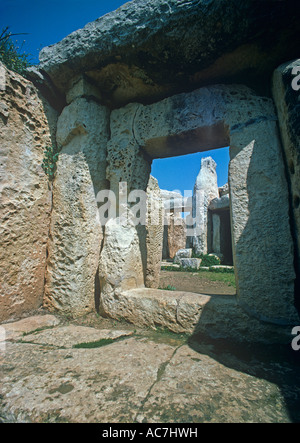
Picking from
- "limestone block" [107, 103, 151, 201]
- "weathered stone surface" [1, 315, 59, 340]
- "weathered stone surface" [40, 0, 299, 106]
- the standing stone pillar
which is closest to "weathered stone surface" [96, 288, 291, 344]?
"weathered stone surface" [1, 315, 59, 340]

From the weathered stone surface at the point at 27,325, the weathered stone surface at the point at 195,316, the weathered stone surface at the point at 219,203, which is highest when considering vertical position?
the weathered stone surface at the point at 219,203

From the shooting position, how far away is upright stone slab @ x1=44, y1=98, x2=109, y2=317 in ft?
7.38

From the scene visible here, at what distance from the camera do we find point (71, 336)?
1768mm

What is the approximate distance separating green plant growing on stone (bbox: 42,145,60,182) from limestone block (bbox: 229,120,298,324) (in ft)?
6.11

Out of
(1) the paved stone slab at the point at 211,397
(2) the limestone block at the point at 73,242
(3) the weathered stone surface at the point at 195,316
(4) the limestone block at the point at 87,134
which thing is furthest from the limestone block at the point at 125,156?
(1) the paved stone slab at the point at 211,397

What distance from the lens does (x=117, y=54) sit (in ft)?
6.75

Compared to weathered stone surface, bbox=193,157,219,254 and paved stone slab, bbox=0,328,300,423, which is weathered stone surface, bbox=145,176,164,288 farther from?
weathered stone surface, bbox=193,157,219,254

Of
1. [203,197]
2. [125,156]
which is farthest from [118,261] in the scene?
[203,197]

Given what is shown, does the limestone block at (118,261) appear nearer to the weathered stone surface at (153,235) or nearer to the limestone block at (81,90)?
the weathered stone surface at (153,235)

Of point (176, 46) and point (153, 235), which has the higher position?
point (176, 46)

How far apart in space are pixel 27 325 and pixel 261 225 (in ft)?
7.04

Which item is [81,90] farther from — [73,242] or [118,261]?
[118,261]

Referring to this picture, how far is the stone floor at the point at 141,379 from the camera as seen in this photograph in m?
0.97

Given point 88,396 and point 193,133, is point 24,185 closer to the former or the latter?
A: point 193,133
